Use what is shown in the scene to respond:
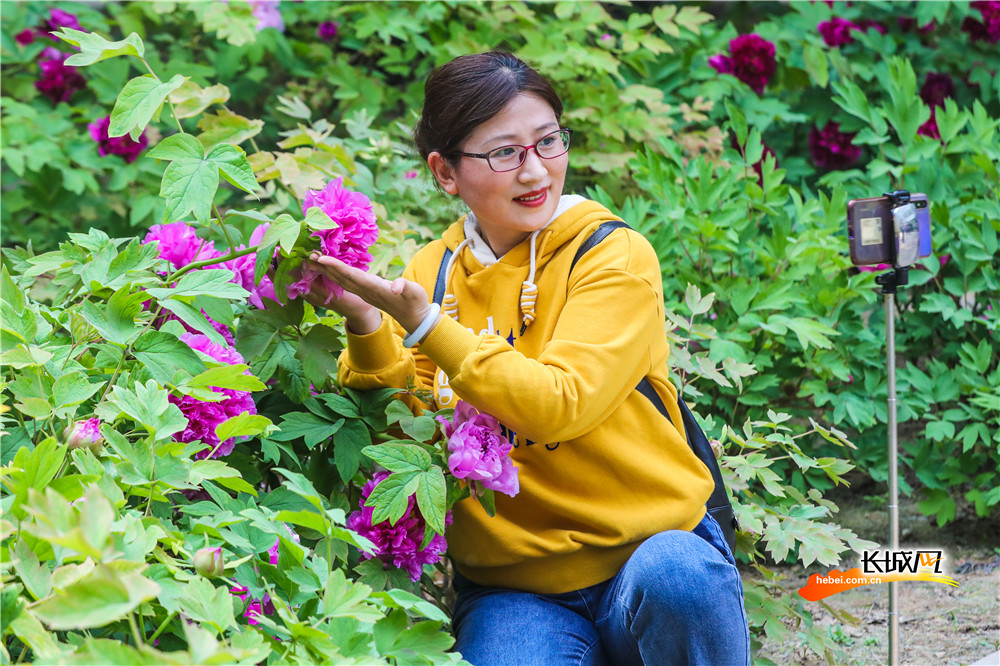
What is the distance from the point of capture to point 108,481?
3.30 ft

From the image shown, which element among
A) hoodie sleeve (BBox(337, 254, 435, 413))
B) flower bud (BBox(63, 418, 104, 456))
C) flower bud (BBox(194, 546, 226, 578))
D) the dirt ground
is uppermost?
flower bud (BBox(63, 418, 104, 456))

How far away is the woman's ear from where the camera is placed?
166 cm

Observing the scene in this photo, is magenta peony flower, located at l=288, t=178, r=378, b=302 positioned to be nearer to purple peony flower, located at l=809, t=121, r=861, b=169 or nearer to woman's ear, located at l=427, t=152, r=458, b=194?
woman's ear, located at l=427, t=152, r=458, b=194

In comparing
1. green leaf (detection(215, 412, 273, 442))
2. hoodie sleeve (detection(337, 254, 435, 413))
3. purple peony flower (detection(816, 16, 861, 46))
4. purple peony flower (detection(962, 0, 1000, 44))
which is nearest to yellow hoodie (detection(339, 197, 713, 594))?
hoodie sleeve (detection(337, 254, 435, 413))

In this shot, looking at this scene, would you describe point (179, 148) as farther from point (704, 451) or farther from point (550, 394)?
point (704, 451)

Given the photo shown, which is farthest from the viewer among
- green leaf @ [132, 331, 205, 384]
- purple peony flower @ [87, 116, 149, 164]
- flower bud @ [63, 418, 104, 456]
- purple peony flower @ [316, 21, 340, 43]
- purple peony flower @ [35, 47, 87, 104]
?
purple peony flower @ [316, 21, 340, 43]

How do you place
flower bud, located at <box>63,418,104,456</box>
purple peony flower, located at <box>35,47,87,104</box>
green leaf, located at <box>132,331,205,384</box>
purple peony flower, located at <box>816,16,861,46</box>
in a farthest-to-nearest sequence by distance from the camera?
purple peony flower, located at <box>816,16,861,46</box> < purple peony flower, located at <box>35,47,87,104</box> < green leaf, located at <box>132,331,205,384</box> < flower bud, located at <box>63,418,104,456</box>

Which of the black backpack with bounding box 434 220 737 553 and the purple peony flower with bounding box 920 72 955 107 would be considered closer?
the black backpack with bounding box 434 220 737 553

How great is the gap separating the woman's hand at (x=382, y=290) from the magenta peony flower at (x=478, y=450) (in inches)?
6.0

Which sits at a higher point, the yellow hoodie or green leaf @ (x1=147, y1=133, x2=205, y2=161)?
green leaf @ (x1=147, y1=133, x2=205, y2=161)

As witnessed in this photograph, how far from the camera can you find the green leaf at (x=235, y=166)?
4.25ft

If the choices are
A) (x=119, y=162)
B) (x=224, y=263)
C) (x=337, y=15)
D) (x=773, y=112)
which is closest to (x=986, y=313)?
(x=773, y=112)

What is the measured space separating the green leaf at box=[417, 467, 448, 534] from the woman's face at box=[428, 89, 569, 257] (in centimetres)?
49

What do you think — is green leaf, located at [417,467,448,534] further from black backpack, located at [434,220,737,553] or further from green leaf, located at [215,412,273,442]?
black backpack, located at [434,220,737,553]
